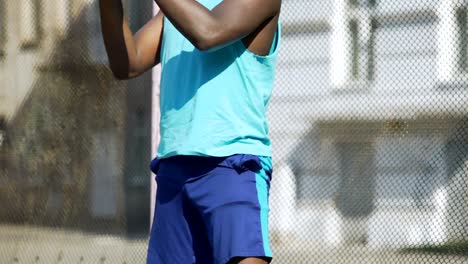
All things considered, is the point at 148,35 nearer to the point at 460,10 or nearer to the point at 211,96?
the point at 211,96

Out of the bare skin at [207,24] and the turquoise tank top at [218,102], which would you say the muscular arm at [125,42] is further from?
the turquoise tank top at [218,102]

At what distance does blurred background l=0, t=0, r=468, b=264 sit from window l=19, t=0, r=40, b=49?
0.82 ft

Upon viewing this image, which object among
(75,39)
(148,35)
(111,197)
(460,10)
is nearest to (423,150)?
(460,10)

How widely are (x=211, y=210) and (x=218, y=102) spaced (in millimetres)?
277

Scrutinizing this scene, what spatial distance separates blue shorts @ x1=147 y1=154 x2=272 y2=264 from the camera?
2531mm

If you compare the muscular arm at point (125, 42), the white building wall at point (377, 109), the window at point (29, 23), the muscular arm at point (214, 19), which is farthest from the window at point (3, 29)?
the muscular arm at point (214, 19)

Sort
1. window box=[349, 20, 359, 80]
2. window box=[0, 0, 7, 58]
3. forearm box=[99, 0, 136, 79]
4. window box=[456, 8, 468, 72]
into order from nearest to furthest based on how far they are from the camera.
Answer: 1. forearm box=[99, 0, 136, 79]
2. window box=[456, 8, 468, 72]
3. window box=[349, 20, 359, 80]
4. window box=[0, 0, 7, 58]

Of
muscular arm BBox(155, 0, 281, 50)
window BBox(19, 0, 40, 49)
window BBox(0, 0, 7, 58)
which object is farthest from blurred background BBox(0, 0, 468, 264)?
muscular arm BBox(155, 0, 281, 50)

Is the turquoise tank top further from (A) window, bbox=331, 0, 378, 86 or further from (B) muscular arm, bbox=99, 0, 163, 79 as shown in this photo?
(A) window, bbox=331, 0, 378, 86

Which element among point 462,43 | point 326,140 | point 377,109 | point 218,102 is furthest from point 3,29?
point 218,102

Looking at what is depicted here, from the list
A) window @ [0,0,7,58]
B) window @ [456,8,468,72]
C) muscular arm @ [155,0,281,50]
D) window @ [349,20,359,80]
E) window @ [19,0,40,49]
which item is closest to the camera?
muscular arm @ [155,0,281,50]

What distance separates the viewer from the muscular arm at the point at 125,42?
2.79 metres

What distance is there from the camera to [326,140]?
425 cm

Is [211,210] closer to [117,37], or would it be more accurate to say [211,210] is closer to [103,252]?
[117,37]
